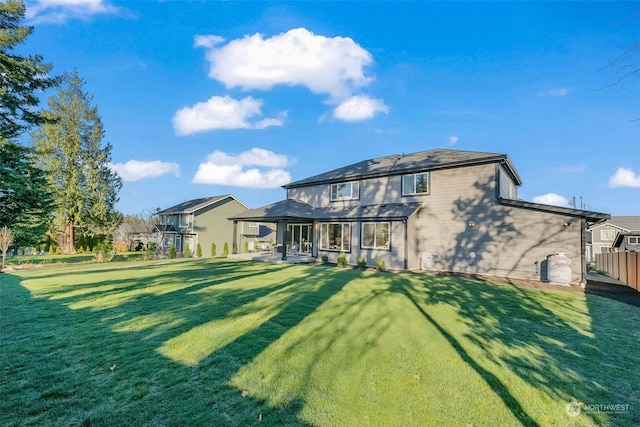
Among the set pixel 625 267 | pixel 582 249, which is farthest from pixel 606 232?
pixel 582 249

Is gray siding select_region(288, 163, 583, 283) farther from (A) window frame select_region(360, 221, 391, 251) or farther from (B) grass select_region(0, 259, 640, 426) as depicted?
(B) grass select_region(0, 259, 640, 426)

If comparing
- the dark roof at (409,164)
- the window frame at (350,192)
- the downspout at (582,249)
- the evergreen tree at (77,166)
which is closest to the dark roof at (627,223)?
the dark roof at (409,164)

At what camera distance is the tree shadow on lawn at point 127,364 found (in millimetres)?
3000

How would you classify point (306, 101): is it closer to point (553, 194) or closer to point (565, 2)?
point (565, 2)

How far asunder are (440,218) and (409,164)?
4.05 meters

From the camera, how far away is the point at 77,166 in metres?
35.3

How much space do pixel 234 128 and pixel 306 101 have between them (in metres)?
9.02

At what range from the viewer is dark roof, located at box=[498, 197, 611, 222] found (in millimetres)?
12213

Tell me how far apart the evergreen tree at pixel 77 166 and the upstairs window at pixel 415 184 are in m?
33.3

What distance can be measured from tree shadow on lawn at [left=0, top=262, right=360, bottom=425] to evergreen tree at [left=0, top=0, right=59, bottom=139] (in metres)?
13.9

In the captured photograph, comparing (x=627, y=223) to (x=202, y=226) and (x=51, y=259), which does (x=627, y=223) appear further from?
(x=51, y=259)

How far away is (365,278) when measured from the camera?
490 inches

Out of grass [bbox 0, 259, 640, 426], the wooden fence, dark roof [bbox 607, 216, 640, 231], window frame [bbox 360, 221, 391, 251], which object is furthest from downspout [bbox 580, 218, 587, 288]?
dark roof [bbox 607, 216, 640, 231]

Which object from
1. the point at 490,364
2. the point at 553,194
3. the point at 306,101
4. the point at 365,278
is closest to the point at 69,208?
→ the point at 306,101
